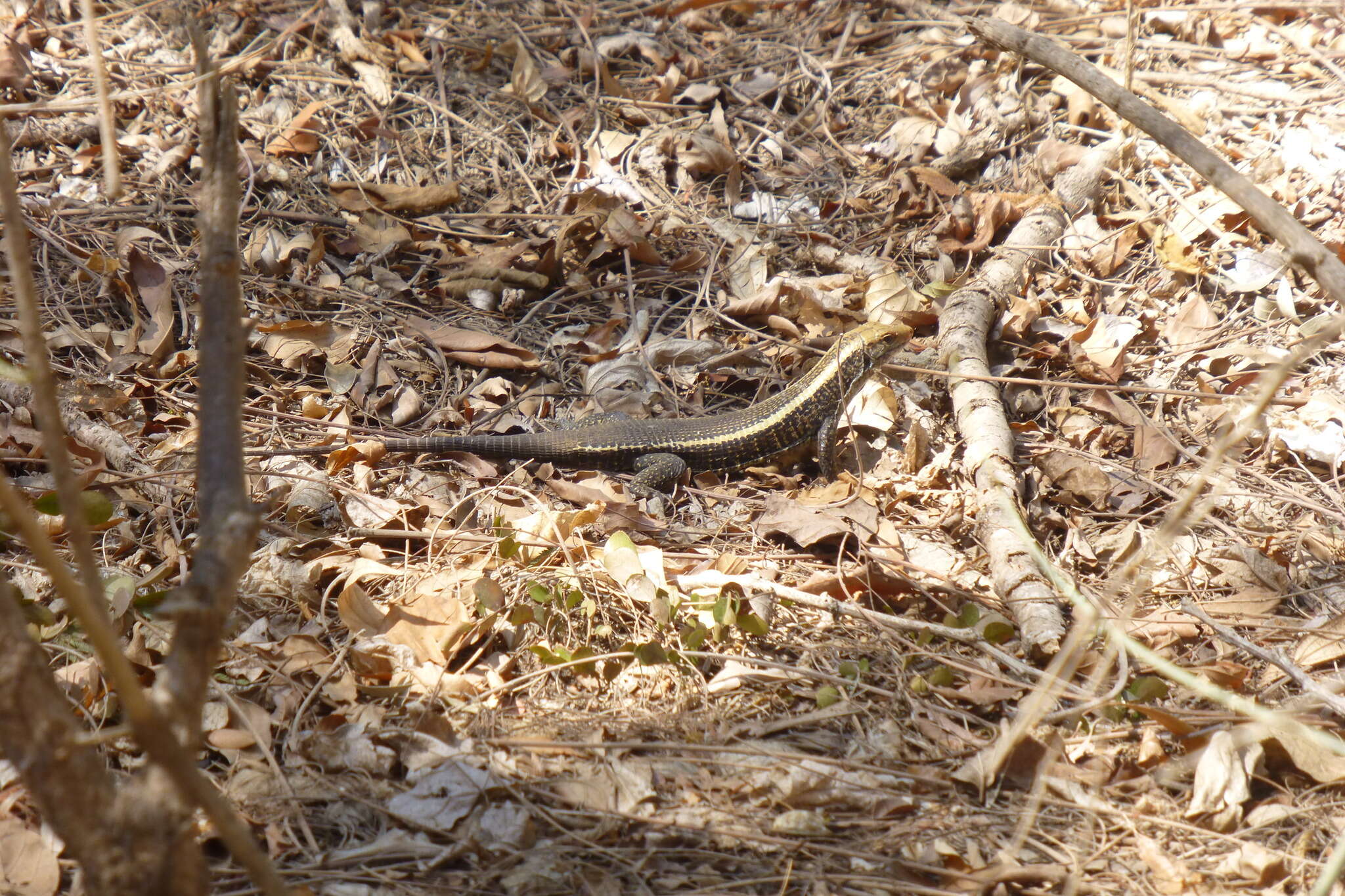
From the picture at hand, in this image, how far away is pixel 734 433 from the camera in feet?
15.6

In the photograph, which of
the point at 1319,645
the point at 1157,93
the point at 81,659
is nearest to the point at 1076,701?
the point at 1319,645

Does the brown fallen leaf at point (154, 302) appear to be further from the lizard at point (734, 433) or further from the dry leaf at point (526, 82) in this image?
the dry leaf at point (526, 82)

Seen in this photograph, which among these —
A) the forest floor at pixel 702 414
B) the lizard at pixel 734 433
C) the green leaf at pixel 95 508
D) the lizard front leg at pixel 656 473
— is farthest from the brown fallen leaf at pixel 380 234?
the green leaf at pixel 95 508

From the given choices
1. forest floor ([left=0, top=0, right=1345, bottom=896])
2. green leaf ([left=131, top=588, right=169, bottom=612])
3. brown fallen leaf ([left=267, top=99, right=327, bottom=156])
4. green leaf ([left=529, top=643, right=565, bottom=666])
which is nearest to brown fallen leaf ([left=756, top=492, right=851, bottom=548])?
forest floor ([left=0, top=0, right=1345, bottom=896])

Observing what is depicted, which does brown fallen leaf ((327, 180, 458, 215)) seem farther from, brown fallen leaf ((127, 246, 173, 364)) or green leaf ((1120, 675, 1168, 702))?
green leaf ((1120, 675, 1168, 702))

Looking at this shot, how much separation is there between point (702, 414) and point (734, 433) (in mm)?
385

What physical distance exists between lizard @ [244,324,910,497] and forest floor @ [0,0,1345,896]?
17 centimetres

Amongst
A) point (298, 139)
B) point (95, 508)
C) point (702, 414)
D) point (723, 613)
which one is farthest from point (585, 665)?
point (298, 139)

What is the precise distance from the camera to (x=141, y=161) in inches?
209

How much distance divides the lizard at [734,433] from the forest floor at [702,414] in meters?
0.17

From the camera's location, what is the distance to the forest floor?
258 cm

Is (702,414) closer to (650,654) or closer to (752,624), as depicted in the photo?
(752,624)

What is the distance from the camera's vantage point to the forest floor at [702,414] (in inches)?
102

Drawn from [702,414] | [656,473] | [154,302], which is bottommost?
[656,473]
